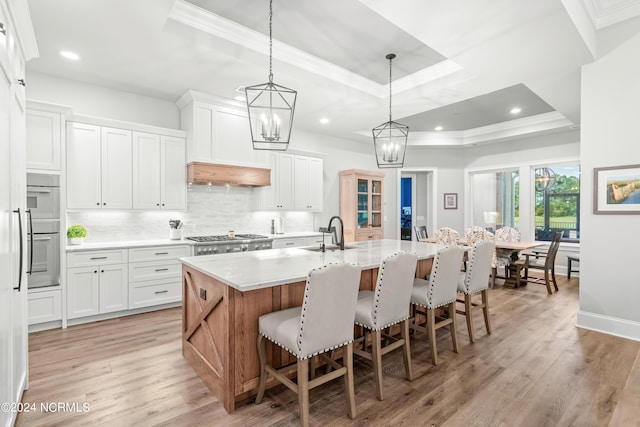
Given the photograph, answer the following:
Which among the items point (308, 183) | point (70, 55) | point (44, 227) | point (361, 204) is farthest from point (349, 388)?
point (361, 204)

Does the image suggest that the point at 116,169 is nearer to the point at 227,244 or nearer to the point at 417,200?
the point at 227,244

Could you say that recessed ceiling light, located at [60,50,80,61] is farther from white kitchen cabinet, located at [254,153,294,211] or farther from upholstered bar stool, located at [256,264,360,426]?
upholstered bar stool, located at [256,264,360,426]

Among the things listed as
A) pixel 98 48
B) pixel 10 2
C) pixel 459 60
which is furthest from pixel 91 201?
pixel 459 60

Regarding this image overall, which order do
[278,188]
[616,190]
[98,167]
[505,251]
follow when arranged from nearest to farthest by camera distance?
[616,190] < [98,167] < [278,188] < [505,251]

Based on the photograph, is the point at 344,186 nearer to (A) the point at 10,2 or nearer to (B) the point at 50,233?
(B) the point at 50,233

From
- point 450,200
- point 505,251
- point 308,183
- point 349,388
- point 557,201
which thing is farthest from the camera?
point 450,200

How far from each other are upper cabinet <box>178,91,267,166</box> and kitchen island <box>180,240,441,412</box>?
2272 mm

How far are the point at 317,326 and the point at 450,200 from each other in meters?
7.05

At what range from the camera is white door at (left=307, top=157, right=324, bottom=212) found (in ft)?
20.0

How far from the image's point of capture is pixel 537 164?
269 inches

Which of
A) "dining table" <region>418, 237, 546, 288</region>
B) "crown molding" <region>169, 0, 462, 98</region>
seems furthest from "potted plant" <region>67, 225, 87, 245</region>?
"dining table" <region>418, 237, 546, 288</region>

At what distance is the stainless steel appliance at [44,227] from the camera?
136 inches

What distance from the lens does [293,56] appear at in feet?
11.8

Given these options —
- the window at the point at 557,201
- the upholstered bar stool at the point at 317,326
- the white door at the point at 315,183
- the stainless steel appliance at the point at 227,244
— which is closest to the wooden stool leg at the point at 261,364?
the upholstered bar stool at the point at 317,326
